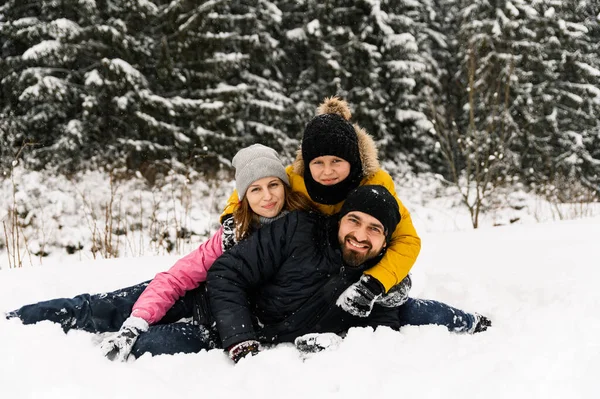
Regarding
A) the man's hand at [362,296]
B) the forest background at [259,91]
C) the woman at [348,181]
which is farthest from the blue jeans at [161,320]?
the forest background at [259,91]

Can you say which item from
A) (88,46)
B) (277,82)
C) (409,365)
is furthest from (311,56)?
(409,365)

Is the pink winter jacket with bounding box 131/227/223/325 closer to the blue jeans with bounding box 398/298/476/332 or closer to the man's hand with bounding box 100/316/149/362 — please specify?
the man's hand with bounding box 100/316/149/362

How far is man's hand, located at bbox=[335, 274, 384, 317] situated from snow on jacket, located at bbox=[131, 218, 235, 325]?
0.74 metres

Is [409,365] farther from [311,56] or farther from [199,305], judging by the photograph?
[311,56]

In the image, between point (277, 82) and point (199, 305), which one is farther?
point (277, 82)

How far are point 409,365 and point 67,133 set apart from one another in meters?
9.03

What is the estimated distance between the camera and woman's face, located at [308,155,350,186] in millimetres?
2617

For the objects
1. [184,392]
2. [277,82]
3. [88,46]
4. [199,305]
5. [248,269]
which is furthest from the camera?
[277,82]

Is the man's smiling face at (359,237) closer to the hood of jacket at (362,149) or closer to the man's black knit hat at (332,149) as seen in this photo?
the man's black knit hat at (332,149)

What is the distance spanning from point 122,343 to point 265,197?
3.44 ft

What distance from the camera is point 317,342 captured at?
2.09 metres

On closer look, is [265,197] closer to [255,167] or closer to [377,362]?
[255,167]

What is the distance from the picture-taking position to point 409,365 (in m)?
1.81

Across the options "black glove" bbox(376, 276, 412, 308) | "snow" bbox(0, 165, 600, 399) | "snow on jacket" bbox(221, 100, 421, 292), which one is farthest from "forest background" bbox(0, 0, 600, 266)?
"black glove" bbox(376, 276, 412, 308)
